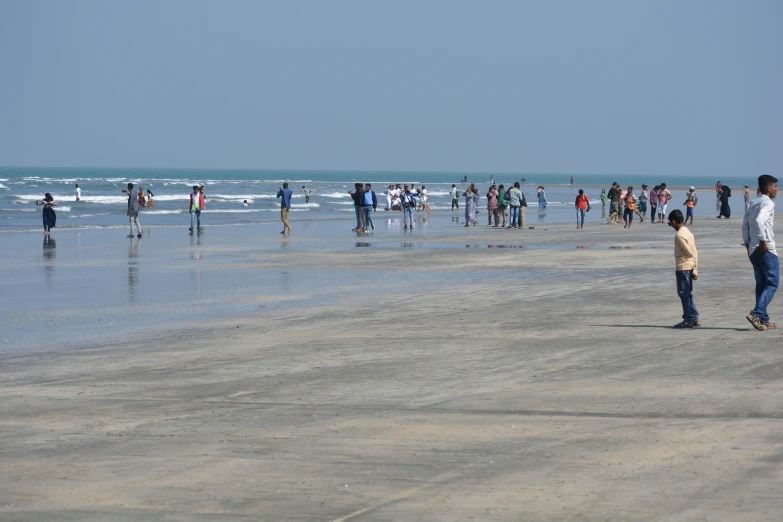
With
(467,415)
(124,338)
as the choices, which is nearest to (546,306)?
(124,338)

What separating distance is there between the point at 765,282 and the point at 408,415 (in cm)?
592

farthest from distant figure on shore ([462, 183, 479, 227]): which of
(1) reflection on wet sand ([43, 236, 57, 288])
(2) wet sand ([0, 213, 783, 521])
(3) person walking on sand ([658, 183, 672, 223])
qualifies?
(2) wet sand ([0, 213, 783, 521])

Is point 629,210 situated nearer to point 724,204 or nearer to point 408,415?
point 724,204

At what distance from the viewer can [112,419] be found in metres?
7.97

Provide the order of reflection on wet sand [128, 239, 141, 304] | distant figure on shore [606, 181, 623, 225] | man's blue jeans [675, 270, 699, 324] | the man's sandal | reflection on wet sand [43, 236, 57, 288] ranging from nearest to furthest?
1. the man's sandal
2. man's blue jeans [675, 270, 699, 324]
3. reflection on wet sand [128, 239, 141, 304]
4. reflection on wet sand [43, 236, 57, 288]
5. distant figure on shore [606, 181, 623, 225]

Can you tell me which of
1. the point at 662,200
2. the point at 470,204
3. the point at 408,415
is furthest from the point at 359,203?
the point at 408,415

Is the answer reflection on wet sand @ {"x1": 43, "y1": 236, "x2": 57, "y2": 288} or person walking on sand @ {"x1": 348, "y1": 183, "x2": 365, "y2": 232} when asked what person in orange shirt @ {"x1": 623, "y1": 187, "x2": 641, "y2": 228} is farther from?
reflection on wet sand @ {"x1": 43, "y1": 236, "x2": 57, "y2": 288}

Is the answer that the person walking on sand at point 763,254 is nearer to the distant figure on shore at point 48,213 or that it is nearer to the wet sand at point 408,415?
the wet sand at point 408,415

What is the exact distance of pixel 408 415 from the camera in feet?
26.2

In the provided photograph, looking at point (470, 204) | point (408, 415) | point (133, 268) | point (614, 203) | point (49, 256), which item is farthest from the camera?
point (614, 203)

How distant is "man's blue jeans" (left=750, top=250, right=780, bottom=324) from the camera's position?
1202 cm

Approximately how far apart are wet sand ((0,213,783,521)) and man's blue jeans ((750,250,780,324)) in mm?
286

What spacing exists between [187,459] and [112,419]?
1470mm

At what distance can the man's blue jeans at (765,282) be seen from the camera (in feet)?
39.4
